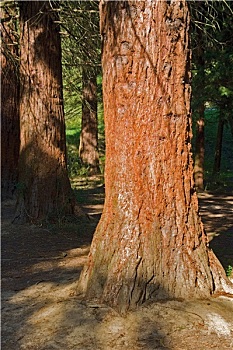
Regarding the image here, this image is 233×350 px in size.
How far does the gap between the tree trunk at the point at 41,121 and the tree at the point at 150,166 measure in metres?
4.48

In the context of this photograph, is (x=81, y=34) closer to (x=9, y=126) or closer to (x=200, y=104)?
(x=9, y=126)

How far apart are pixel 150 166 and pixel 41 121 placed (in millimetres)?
4816

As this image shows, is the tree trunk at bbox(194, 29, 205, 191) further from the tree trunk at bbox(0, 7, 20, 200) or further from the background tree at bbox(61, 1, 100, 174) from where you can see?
the tree trunk at bbox(0, 7, 20, 200)

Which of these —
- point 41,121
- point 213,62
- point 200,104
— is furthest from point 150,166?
point 200,104

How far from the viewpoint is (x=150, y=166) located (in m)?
4.20

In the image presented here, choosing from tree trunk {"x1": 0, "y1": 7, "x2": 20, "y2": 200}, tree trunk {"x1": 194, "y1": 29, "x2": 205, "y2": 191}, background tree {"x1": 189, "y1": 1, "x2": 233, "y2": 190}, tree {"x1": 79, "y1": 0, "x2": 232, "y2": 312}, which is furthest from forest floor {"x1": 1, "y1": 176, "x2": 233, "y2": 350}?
tree trunk {"x1": 194, "y1": 29, "x2": 205, "y2": 191}

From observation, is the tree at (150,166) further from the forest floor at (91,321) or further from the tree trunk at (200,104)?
the tree trunk at (200,104)

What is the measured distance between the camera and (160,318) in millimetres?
3838

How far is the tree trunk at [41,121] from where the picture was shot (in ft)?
28.3

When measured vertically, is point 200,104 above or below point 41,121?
above

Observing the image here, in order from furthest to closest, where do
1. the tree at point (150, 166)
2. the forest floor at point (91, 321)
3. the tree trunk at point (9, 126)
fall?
the tree trunk at point (9, 126)
the tree at point (150, 166)
the forest floor at point (91, 321)

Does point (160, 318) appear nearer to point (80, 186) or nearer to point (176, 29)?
point (176, 29)

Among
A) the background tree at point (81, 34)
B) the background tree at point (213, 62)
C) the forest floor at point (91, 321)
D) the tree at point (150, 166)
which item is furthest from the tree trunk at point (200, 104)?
the tree at point (150, 166)

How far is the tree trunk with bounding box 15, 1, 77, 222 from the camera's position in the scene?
28.3 ft
